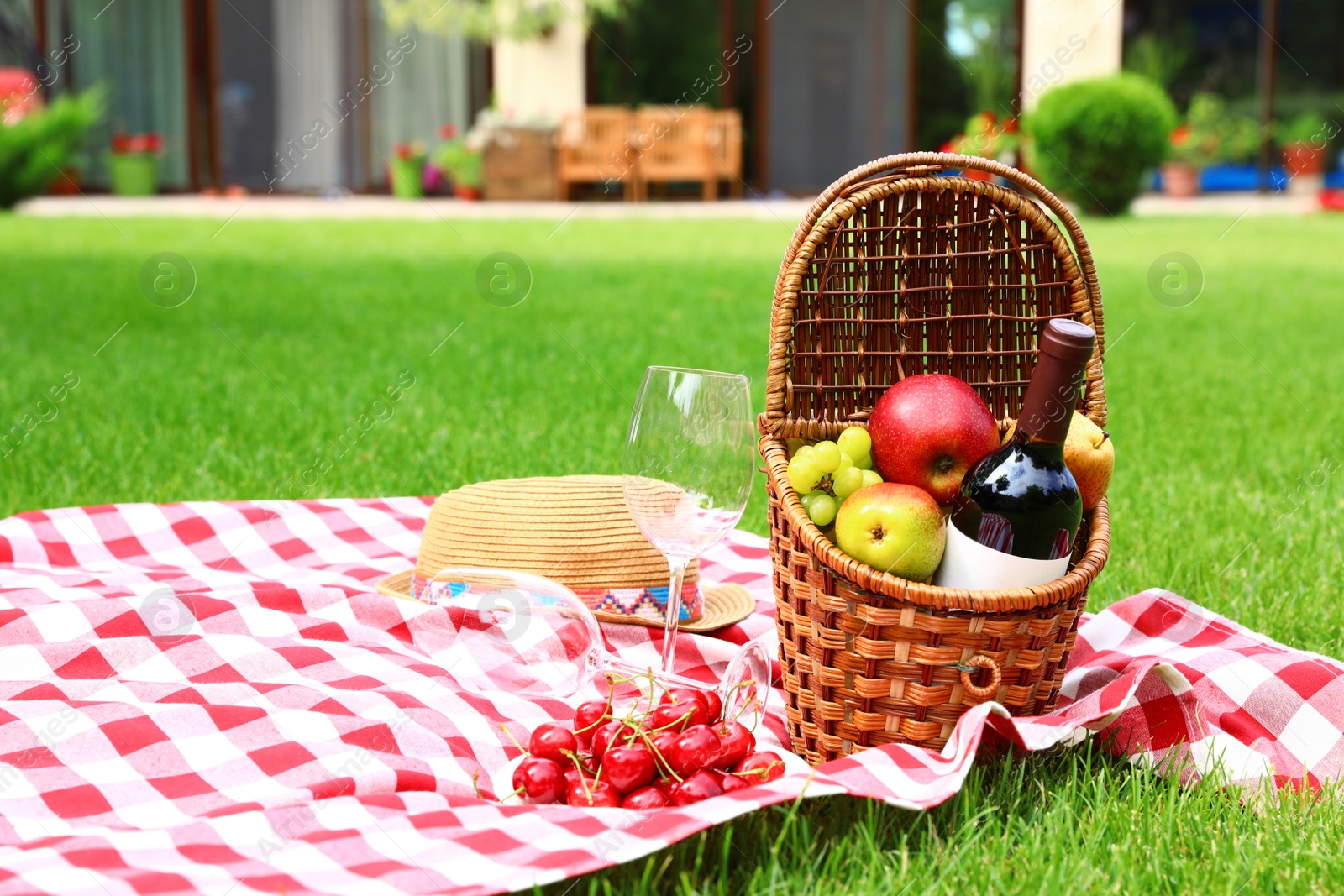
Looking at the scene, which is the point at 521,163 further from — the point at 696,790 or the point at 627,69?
the point at 696,790

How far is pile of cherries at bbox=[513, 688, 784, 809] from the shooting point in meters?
1.57

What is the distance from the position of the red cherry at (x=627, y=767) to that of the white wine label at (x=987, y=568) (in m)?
0.44

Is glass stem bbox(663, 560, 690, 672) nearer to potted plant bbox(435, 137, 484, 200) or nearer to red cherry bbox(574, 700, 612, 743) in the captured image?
red cherry bbox(574, 700, 612, 743)

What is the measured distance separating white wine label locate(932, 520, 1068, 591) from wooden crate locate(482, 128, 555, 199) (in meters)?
13.2

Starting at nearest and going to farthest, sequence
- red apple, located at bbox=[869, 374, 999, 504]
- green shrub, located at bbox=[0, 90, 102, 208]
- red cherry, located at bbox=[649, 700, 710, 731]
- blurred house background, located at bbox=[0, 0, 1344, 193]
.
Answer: red cherry, located at bbox=[649, 700, 710, 731] → red apple, located at bbox=[869, 374, 999, 504] → green shrub, located at bbox=[0, 90, 102, 208] → blurred house background, located at bbox=[0, 0, 1344, 193]

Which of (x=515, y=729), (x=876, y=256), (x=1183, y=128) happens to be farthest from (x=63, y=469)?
(x=1183, y=128)

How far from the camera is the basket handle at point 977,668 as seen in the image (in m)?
1.64

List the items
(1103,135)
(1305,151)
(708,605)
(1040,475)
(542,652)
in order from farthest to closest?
1. (1305,151)
2. (1103,135)
3. (708,605)
4. (542,652)
5. (1040,475)

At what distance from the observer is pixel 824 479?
1799 millimetres

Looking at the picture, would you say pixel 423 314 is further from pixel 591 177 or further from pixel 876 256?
pixel 591 177

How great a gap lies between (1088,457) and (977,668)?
1.21ft

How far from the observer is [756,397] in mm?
4668

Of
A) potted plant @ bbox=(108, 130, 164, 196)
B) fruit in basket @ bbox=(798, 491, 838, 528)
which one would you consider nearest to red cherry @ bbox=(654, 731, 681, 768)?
fruit in basket @ bbox=(798, 491, 838, 528)

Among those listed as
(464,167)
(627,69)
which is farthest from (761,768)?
(627,69)
